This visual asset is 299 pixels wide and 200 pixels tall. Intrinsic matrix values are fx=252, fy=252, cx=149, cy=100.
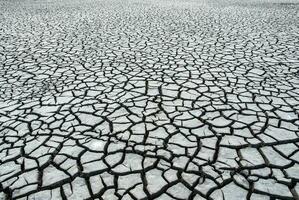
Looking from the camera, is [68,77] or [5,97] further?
[68,77]

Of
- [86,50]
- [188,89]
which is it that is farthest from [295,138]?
[86,50]

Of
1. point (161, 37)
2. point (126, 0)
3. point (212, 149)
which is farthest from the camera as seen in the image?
point (126, 0)

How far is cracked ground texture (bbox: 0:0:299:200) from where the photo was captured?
1.81m

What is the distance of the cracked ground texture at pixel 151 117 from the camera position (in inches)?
71.2

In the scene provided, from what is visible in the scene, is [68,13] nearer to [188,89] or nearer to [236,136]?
[188,89]

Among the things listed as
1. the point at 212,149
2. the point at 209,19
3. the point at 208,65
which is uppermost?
the point at 209,19

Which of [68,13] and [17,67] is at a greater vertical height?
[68,13]

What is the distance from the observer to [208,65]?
3805 mm

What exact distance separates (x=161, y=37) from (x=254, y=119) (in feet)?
11.0

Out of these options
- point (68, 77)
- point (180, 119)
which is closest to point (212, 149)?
point (180, 119)

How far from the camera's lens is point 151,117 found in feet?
8.41

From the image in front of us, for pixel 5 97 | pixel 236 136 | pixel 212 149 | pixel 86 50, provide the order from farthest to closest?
1. pixel 86 50
2. pixel 5 97
3. pixel 236 136
4. pixel 212 149

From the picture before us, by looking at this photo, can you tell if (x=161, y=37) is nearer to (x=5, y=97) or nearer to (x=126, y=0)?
(x=5, y=97)

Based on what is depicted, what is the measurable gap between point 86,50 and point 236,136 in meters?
3.33
